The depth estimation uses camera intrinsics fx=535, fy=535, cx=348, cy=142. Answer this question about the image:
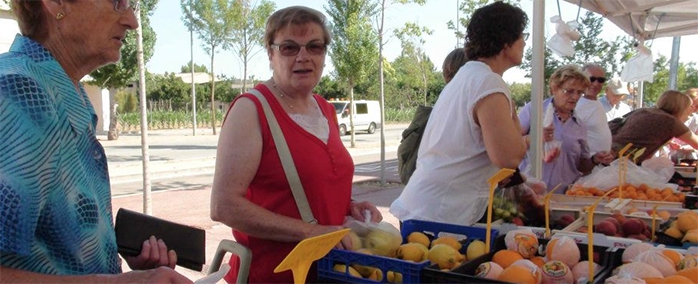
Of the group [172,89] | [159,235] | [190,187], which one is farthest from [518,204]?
[172,89]

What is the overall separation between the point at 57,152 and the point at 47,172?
0.05m

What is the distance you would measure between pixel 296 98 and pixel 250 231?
1.72 ft

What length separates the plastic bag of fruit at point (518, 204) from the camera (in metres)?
2.46

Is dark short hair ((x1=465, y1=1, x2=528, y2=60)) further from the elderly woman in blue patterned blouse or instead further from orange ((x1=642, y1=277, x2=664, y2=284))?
the elderly woman in blue patterned blouse

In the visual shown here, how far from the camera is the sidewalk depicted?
6.76 metres

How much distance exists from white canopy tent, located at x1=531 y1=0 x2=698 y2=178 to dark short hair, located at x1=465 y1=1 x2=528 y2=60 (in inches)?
43.7

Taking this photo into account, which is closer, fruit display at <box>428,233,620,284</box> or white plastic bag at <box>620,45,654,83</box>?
fruit display at <box>428,233,620,284</box>

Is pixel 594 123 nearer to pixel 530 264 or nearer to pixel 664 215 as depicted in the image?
pixel 664 215

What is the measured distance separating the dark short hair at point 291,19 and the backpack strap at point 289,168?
11.8 inches

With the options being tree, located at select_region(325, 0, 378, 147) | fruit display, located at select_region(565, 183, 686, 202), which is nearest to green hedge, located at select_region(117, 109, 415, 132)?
tree, located at select_region(325, 0, 378, 147)

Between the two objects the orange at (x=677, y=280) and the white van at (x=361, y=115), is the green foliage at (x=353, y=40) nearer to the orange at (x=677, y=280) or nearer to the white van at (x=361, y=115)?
the orange at (x=677, y=280)

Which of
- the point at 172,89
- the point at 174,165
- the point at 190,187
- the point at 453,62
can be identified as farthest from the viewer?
the point at 172,89

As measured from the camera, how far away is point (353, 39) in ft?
38.1

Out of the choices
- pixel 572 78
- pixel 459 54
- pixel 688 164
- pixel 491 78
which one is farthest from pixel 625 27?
pixel 491 78
